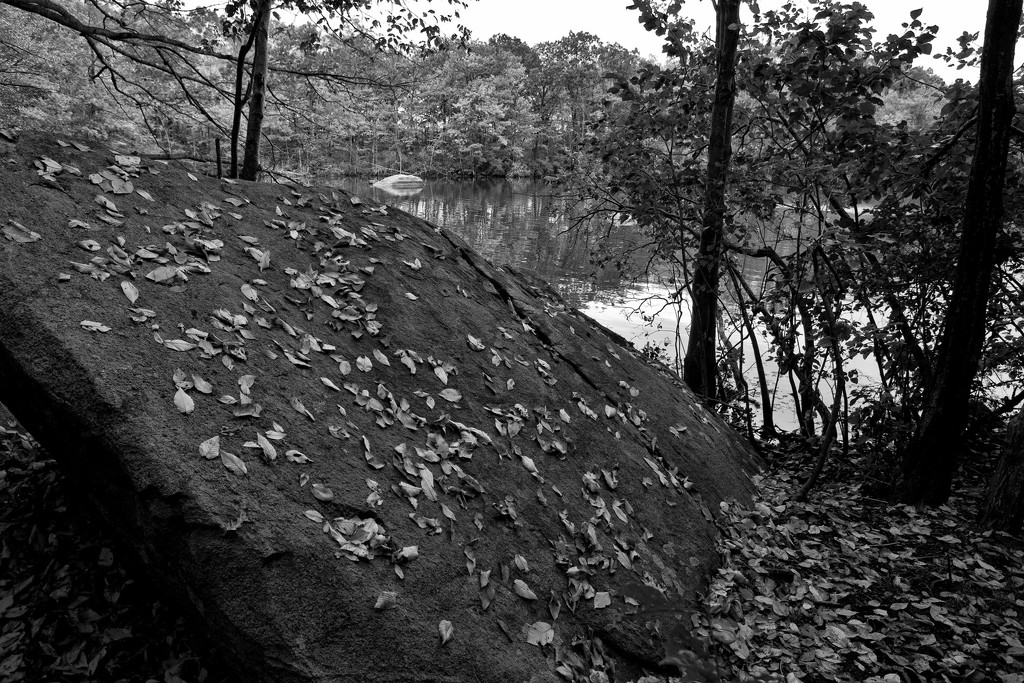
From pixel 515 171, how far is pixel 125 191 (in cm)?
4109

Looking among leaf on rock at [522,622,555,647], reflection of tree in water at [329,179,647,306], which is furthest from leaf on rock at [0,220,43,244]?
leaf on rock at [522,622,555,647]

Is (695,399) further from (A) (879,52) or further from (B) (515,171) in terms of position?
(B) (515,171)

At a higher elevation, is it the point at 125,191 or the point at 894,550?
the point at 125,191

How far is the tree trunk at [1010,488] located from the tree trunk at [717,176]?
251 cm

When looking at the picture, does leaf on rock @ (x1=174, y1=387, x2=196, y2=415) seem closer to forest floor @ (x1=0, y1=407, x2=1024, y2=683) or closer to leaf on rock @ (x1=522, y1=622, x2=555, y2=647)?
forest floor @ (x1=0, y1=407, x2=1024, y2=683)

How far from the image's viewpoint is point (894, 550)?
377cm

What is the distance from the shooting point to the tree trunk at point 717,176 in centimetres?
534

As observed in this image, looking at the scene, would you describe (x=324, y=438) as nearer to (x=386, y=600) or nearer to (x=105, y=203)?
(x=386, y=600)

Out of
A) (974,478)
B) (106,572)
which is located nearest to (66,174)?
(106,572)

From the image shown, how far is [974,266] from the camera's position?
3578 mm

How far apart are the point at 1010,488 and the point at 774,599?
62.9 inches

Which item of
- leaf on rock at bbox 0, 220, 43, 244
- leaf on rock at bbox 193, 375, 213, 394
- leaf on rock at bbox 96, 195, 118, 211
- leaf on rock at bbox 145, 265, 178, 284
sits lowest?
leaf on rock at bbox 193, 375, 213, 394

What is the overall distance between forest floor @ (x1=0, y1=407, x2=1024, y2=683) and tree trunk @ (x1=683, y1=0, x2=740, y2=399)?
227cm

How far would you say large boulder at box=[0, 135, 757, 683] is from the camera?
215cm
